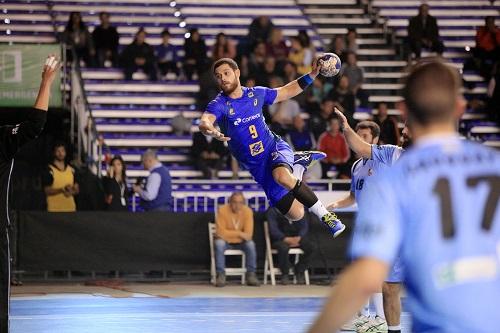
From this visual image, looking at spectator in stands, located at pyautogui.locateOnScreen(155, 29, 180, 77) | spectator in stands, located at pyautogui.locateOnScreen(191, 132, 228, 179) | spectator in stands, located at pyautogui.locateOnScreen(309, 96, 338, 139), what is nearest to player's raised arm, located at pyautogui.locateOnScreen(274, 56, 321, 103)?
spectator in stands, located at pyautogui.locateOnScreen(191, 132, 228, 179)

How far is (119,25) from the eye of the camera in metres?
25.2

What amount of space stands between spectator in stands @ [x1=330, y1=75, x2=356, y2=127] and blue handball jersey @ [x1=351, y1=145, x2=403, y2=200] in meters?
11.9

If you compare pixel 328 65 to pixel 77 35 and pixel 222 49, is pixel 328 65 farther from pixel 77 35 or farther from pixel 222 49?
pixel 77 35

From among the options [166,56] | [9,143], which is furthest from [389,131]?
[9,143]

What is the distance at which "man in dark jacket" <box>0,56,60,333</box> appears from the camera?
7.77 metres

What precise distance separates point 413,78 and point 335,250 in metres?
15.1

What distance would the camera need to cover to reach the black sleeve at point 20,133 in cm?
776

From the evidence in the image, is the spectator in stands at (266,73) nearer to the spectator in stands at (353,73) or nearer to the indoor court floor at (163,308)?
the spectator in stands at (353,73)

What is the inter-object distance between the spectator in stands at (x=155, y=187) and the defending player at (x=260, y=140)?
22.3 feet

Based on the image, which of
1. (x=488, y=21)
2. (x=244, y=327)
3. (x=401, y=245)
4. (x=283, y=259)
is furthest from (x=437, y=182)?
(x=488, y=21)

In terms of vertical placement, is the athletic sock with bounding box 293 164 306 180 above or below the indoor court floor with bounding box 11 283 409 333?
above

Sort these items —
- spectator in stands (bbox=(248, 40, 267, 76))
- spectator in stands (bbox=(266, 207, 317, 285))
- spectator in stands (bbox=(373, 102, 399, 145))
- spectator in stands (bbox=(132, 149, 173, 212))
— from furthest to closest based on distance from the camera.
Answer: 1. spectator in stands (bbox=(248, 40, 267, 76))
2. spectator in stands (bbox=(373, 102, 399, 145))
3. spectator in stands (bbox=(132, 149, 173, 212))
4. spectator in stands (bbox=(266, 207, 317, 285))

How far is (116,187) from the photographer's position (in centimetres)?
1870

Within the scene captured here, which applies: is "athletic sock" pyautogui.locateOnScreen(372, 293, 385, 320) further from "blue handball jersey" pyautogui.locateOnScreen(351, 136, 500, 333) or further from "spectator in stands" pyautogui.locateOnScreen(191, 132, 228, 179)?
"spectator in stands" pyautogui.locateOnScreen(191, 132, 228, 179)
